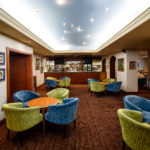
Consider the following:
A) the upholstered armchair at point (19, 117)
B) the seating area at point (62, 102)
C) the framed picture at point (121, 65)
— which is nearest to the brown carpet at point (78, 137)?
the seating area at point (62, 102)

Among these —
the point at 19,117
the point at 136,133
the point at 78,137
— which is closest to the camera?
the point at 136,133

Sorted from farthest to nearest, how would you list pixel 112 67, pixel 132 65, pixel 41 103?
1. pixel 112 67
2. pixel 132 65
3. pixel 41 103

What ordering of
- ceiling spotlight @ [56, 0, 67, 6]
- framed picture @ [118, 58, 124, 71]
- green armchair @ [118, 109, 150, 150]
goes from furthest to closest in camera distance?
framed picture @ [118, 58, 124, 71] → ceiling spotlight @ [56, 0, 67, 6] → green armchair @ [118, 109, 150, 150]

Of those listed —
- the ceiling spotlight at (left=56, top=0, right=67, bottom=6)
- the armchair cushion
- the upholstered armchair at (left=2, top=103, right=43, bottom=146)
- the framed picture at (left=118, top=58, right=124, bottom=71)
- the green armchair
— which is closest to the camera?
the green armchair

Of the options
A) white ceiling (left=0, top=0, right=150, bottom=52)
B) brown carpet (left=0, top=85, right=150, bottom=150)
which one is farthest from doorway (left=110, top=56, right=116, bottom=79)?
brown carpet (left=0, top=85, right=150, bottom=150)

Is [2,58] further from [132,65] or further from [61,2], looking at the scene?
[132,65]

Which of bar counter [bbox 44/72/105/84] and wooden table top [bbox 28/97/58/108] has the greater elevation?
bar counter [bbox 44/72/105/84]

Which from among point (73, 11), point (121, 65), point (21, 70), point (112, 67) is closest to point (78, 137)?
point (73, 11)

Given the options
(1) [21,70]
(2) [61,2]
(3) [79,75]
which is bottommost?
(3) [79,75]

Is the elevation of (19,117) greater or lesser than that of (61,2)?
lesser

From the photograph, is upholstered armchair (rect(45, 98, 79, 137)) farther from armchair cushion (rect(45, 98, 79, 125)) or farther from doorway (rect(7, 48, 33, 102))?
doorway (rect(7, 48, 33, 102))

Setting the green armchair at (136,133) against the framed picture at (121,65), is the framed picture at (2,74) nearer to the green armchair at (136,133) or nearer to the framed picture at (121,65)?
the green armchair at (136,133)

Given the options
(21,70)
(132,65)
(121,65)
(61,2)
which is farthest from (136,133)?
(121,65)

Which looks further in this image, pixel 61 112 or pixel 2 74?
pixel 2 74
